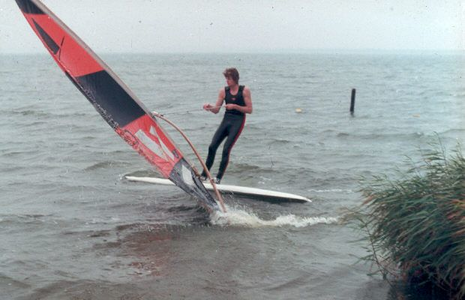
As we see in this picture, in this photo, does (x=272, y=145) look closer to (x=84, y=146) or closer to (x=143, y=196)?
(x=84, y=146)

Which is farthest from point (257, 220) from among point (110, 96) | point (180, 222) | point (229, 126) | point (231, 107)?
point (110, 96)

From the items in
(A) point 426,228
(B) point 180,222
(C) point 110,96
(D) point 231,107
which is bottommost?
(B) point 180,222

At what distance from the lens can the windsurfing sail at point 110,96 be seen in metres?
7.24

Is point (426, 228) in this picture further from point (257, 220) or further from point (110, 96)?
point (110, 96)

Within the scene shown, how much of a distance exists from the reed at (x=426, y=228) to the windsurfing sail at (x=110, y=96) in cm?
299

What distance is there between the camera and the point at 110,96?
7730 mm

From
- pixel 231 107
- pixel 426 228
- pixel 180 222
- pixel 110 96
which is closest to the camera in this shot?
pixel 426 228

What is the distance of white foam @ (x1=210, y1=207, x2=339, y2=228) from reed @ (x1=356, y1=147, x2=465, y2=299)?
8.73 ft

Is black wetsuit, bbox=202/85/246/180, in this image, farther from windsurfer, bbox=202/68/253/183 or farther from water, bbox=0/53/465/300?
water, bbox=0/53/465/300

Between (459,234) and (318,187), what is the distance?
6.52 m

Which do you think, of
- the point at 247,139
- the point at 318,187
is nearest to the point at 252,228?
the point at 318,187

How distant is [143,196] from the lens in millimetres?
10578

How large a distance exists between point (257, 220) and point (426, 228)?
152 inches

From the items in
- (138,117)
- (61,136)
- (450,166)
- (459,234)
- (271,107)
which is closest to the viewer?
(459,234)
